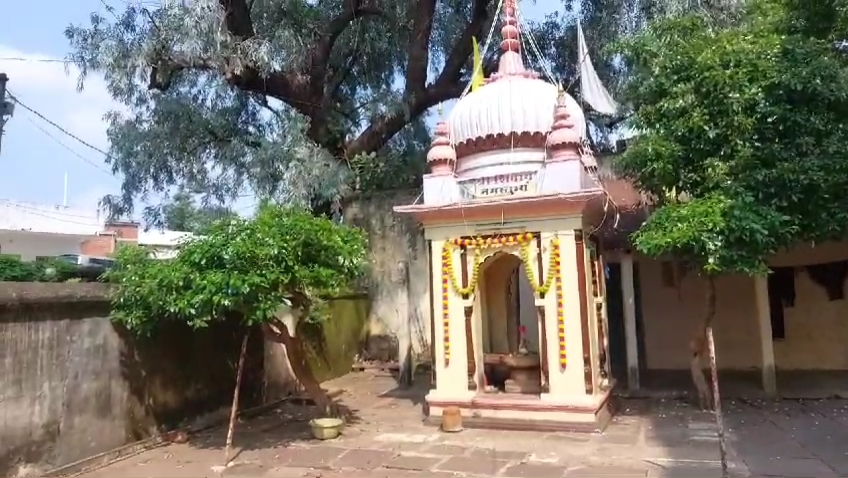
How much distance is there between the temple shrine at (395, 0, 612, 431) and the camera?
8375mm

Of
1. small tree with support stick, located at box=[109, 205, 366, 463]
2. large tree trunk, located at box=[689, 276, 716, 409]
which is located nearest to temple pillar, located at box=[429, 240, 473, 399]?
small tree with support stick, located at box=[109, 205, 366, 463]

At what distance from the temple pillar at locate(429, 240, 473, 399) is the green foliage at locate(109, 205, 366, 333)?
1.39 meters

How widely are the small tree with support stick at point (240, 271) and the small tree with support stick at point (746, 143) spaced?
12.9 feet

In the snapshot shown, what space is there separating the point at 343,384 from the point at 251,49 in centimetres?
652

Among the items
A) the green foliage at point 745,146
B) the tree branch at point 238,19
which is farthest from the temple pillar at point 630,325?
the tree branch at point 238,19

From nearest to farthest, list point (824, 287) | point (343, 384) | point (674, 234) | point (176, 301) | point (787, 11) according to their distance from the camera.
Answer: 1. point (176, 301)
2. point (674, 234)
3. point (787, 11)
4. point (824, 287)
5. point (343, 384)

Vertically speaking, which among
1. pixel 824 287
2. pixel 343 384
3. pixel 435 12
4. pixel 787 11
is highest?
pixel 435 12

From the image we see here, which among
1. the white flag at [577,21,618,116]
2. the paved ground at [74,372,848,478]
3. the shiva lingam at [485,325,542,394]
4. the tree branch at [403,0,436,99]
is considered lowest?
the paved ground at [74,372,848,478]

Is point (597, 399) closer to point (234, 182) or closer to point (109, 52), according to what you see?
point (234, 182)

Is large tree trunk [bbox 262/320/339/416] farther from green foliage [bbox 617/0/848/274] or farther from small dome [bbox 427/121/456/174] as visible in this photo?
green foliage [bbox 617/0/848/274]

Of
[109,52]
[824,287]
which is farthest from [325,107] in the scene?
[824,287]

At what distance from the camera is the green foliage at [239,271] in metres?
7.21

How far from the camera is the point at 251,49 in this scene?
12125mm

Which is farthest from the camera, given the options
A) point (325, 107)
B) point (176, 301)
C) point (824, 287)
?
point (325, 107)
